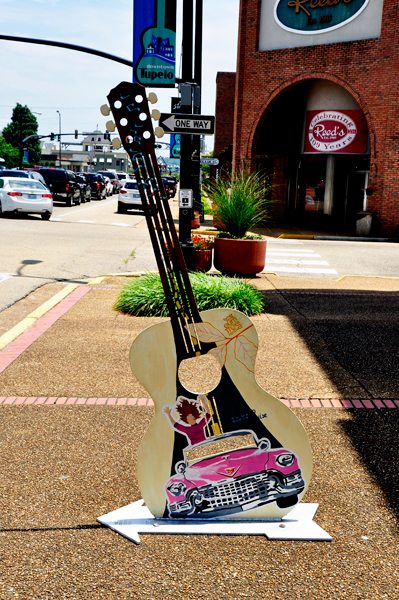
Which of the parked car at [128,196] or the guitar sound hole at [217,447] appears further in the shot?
the parked car at [128,196]

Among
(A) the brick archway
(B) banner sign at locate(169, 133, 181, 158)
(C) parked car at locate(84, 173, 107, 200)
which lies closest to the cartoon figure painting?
(B) banner sign at locate(169, 133, 181, 158)

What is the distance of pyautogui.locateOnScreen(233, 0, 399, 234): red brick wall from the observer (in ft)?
72.2

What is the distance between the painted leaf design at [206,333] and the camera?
3.19 m

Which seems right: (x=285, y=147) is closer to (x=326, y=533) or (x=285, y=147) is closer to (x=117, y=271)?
(x=117, y=271)

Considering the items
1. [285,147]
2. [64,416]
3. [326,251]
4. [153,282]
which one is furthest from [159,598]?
[285,147]

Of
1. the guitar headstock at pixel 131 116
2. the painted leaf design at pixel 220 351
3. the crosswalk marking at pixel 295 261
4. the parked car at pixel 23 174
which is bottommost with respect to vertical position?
the crosswalk marking at pixel 295 261

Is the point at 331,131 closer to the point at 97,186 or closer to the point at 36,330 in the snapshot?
the point at 36,330

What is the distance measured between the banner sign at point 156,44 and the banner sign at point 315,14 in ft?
46.5

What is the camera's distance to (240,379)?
320 cm

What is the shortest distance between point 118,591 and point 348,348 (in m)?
4.57

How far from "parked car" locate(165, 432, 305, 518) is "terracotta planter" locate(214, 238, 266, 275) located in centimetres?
776

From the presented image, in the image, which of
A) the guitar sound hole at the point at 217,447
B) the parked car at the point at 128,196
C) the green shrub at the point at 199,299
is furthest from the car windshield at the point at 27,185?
the guitar sound hole at the point at 217,447

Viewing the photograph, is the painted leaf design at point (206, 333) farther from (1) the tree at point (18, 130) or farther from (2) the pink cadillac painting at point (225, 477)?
(1) the tree at point (18, 130)

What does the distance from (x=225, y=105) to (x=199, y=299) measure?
4234 centimetres
